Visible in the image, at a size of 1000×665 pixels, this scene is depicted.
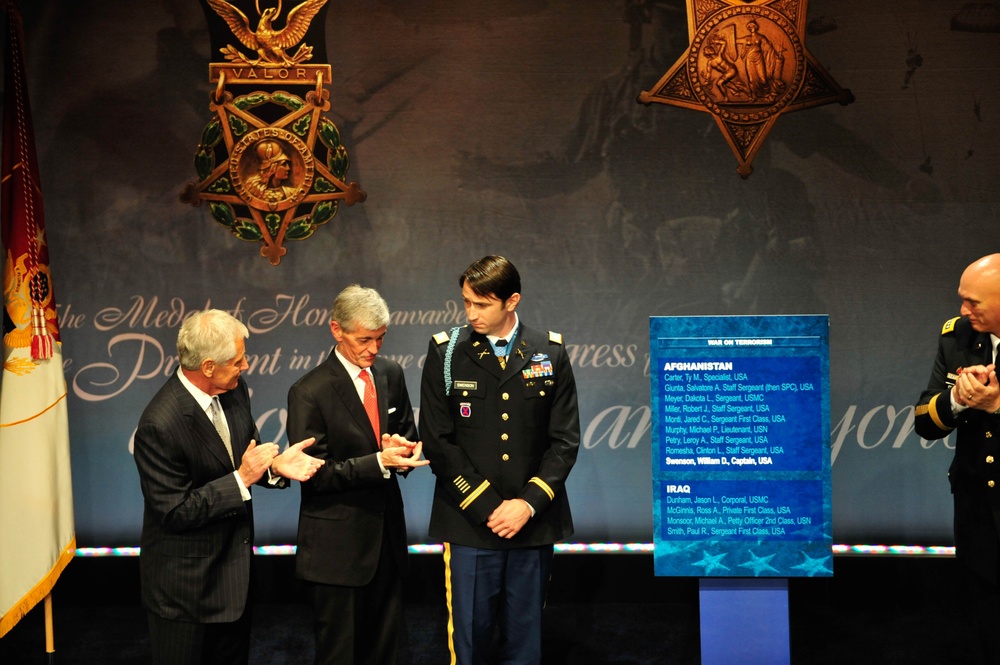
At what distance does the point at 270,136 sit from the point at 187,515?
2418 mm

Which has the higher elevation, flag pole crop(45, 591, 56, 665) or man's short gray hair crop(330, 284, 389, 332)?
man's short gray hair crop(330, 284, 389, 332)

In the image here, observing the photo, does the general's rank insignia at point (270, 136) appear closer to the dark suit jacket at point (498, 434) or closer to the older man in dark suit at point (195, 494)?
the dark suit jacket at point (498, 434)

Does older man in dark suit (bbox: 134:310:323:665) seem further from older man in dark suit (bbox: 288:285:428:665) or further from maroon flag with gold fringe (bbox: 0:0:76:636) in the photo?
maroon flag with gold fringe (bbox: 0:0:76:636)

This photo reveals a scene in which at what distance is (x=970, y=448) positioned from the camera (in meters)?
3.16

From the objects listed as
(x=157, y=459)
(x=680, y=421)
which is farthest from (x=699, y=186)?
(x=157, y=459)

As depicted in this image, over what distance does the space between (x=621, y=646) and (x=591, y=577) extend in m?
0.42

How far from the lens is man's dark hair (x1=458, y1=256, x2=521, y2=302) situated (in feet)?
10.5

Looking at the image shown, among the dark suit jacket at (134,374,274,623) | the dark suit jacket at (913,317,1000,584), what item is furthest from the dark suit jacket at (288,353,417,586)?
the dark suit jacket at (913,317,1000,584)

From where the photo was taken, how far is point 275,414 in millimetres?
4750

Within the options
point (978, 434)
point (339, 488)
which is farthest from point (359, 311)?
point (978, 434)

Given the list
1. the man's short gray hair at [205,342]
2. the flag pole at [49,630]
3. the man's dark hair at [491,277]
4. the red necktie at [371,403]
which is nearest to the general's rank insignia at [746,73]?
the man's dark hair at [491,277]

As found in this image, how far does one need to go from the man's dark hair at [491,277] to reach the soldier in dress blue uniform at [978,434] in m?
1.52

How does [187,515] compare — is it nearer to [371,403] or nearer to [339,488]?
[339,488]

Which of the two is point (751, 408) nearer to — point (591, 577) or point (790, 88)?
point (591, 577)
